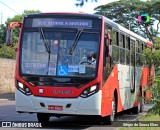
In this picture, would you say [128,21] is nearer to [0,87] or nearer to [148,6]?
[148,6]

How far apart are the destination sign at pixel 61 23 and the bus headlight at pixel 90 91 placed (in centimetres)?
174

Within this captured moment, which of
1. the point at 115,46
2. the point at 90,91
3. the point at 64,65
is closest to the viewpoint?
the point at 90,91

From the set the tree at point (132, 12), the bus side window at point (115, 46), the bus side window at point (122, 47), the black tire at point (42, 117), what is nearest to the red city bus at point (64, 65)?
the bus side window at point (115, 46)

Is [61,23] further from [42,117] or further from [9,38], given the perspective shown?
[42,117]

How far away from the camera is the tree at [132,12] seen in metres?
52.1

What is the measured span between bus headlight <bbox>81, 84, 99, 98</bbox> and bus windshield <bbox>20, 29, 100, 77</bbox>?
0.32 metres

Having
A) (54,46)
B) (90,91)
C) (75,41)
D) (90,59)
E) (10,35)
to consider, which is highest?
(10,35)

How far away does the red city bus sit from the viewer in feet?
39.1

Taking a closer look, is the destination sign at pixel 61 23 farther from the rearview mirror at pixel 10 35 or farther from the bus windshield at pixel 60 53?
the rearview mirror at pixel 10 35

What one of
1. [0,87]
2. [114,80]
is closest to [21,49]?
[114,80]

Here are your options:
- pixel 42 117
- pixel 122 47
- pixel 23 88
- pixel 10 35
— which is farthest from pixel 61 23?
pixel 122 47

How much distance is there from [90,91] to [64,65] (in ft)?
3.28

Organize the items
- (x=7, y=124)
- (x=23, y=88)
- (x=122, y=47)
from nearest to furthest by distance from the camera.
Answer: (x=23, y=88)
(x=7, y=124)
(x=122, y=47)

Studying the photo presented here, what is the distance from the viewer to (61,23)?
12578mm
